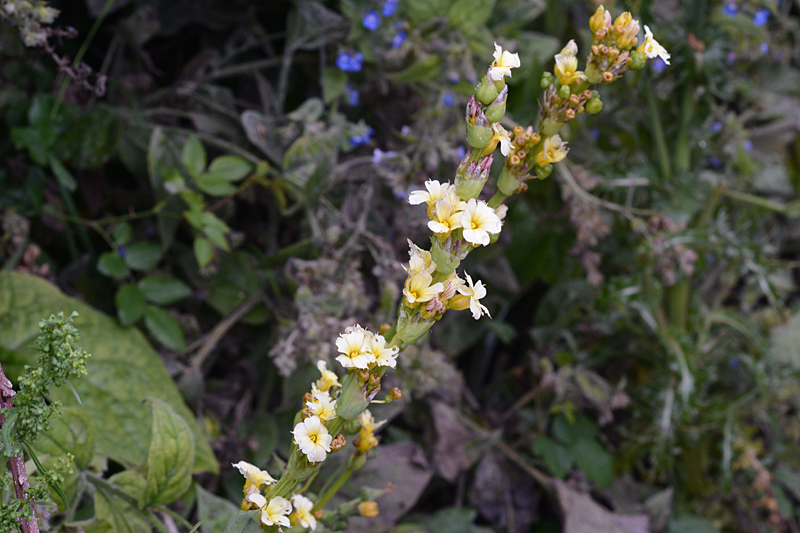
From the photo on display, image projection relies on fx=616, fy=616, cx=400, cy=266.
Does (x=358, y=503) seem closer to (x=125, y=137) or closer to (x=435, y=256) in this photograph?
(x=435, y=256)

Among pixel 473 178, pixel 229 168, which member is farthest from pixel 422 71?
pixel 473 178

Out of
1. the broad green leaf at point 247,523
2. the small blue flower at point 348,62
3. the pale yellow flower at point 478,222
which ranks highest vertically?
the small blue flower at point 348,62

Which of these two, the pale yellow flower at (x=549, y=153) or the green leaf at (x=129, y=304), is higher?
the pale yellow flower at (x=549, y=153)

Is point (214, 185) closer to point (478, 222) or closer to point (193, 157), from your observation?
point (193, 157)

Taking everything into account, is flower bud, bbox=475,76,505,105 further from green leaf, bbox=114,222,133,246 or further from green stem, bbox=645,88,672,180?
green stem, bbox=645,88,672,180

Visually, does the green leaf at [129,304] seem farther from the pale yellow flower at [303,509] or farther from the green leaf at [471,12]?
the green leaf at [471,12]

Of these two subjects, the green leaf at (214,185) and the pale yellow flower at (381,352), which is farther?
the green leaf at (214,185)

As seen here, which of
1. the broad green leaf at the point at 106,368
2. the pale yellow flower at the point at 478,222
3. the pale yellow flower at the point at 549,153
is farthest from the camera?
the broad green leaf at the point at 106,368

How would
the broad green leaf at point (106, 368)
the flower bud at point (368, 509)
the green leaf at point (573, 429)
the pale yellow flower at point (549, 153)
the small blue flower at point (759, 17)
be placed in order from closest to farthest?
the pale yellow flower at point (549, 153), the flower bud at point (368, 509), the broad green leaf at point (106, 368), the green leaf at point (573, 429), the small blue flower at point (759, 17)

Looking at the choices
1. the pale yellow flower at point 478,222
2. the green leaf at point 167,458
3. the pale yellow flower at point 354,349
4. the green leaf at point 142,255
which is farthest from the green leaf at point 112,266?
the pale yellow flower at point 478,222
